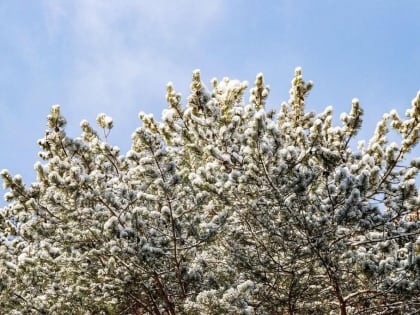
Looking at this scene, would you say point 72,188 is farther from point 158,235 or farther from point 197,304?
point 197,304

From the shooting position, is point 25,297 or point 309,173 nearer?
point 309,173

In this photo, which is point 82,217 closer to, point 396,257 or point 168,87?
point 168,87

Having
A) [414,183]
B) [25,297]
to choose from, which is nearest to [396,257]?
[414,183]

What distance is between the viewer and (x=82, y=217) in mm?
5797

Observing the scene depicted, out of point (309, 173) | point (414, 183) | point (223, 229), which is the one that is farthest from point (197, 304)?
point (414, 183)

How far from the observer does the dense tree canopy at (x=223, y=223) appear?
5.19 m

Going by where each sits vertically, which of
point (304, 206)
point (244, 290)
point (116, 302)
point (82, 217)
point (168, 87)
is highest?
point (168, 87)

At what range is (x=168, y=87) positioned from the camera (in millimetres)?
6793

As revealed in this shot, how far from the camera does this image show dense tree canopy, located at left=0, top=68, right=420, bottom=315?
5.19 meters

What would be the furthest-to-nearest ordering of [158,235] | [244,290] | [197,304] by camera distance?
[158,235]
[197,304]
[244,290]

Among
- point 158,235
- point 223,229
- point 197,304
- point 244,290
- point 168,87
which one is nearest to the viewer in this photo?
point 244,290

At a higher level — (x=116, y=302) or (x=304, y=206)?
(x=304, y=206)

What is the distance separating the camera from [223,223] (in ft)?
18.2

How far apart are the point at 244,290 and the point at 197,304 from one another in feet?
2.17
